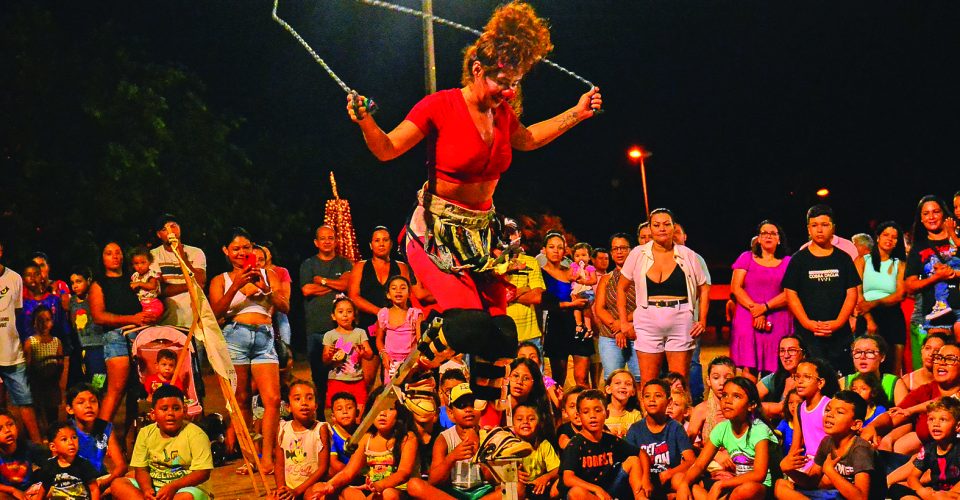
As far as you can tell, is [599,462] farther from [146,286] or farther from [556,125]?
[146,286]

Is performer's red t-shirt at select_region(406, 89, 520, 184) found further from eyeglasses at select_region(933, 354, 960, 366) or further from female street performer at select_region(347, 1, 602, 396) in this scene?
eyeglasses at select_region(933, 354, 960, 366)

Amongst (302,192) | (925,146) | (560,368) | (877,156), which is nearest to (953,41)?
(925,146)

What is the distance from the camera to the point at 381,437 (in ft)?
21.9

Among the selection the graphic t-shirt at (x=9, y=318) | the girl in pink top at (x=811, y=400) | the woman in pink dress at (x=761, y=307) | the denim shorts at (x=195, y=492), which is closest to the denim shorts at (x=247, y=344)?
the denim shorts at (x=195, y=492)

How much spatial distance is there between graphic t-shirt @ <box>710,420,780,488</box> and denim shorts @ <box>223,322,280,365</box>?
324 centimetres

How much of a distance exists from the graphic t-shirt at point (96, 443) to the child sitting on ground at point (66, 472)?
0.78ft

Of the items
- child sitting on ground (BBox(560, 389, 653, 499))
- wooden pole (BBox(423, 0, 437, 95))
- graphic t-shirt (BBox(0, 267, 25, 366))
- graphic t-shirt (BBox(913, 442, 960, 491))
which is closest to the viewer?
wooden pole (BBox(423, 0, 437, 95))

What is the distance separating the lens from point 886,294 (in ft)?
26.9

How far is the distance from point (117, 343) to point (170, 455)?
1.83 metres

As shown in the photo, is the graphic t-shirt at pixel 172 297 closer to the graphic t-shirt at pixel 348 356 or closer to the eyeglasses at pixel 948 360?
the graphic t-shirt at pixel 348 356

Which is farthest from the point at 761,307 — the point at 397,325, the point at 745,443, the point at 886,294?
the point at 397,325

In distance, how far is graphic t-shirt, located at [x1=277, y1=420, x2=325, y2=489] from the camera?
656cm

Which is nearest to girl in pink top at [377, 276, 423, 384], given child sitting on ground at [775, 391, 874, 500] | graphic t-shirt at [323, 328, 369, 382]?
graphic t-shirt at [323, 328, 369, 382]

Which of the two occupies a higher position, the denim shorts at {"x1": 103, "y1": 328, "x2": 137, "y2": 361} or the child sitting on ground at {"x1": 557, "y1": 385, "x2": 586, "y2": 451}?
the denim shorts at {"x1": 103, "y1": 328, "x2": 137, "y2": 361}
